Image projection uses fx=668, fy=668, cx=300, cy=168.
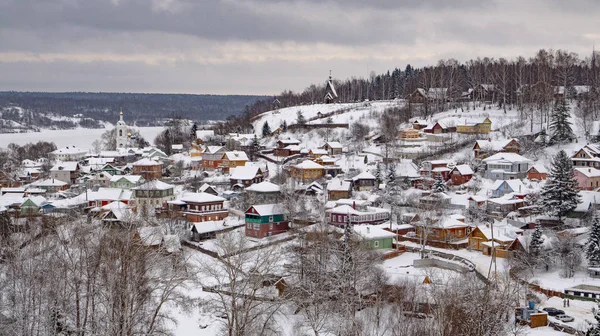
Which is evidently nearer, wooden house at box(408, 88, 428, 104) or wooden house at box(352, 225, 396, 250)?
wooden house at box(352, 225, 396, 250)

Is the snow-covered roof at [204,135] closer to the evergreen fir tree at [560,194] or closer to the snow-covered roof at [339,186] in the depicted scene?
the snow-covered roof at [339,186]

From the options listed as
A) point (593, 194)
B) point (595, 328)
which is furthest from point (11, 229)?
point (593, 194)

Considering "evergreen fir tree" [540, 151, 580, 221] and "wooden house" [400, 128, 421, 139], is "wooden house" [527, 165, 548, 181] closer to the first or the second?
"evergreen fir tree" [540, 151, 580, 221]

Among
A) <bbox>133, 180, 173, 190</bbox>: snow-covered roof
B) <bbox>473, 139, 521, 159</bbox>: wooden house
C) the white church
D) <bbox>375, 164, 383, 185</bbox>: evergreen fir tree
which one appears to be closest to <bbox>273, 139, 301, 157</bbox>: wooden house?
<bbox>375, 164, 383, 185</bbox>: evergreen fir tree

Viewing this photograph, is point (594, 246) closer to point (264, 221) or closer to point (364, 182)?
point (264, 221)

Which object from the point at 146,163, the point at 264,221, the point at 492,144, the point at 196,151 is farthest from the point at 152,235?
the point at 196,151

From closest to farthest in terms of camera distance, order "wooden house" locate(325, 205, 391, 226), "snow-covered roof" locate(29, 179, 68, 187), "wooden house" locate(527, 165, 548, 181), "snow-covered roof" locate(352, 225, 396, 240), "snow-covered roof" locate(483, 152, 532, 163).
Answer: "snow-covered roof" locate(352, 225, 396, 240), "wooden house" locate(325, 205, 391, 226), "wooden house" locate(527, 165, 548, 181), "snow-covered roof" locate(483, 152, 532, 163), "snow-covered roof" locate(29, 179, 68, 187)
